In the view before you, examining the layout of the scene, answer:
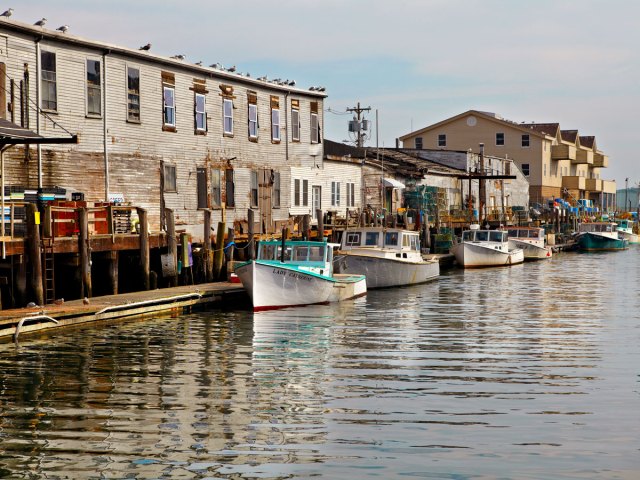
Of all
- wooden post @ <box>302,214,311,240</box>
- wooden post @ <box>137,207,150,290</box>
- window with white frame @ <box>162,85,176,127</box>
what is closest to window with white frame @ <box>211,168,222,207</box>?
window with white frame @ <box>162,85,176,127</box>

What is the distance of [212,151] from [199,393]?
26.0m

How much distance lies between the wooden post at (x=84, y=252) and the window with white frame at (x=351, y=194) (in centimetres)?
2914

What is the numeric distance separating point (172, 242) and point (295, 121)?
57.1ft

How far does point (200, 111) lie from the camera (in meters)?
41.8

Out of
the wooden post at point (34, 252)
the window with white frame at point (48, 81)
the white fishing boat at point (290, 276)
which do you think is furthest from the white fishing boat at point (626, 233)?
the wooden post at point (34, 252)

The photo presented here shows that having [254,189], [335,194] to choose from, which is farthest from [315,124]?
[254,189]

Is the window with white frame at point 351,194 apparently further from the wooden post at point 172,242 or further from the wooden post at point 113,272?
the wooden post at point 113,272

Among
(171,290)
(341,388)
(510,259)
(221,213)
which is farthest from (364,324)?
(510,259)

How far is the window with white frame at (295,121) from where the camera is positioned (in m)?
49.1

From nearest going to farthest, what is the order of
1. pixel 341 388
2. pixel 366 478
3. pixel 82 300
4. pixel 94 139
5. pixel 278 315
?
pixel 366 478 < pixel 341 388 < pixel 82 300 < pixel 278 315 < pixel 94 139

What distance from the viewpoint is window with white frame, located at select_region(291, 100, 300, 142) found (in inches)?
1934

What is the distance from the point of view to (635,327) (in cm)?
2842

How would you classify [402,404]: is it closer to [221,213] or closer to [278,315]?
[278,315]

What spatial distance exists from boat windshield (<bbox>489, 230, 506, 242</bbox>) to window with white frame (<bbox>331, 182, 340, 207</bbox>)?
9734 millimetres
